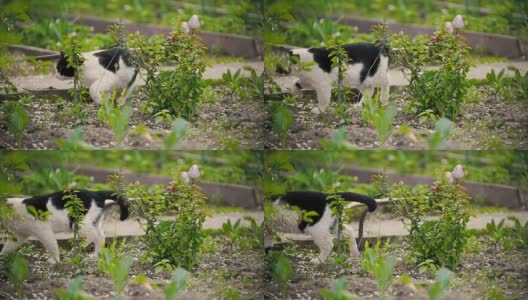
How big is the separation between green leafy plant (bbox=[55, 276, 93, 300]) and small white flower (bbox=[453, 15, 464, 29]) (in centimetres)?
233

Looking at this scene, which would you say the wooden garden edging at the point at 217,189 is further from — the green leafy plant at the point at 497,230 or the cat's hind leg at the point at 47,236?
the green leafy plant at the point at 497,230

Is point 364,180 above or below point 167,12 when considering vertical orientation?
below

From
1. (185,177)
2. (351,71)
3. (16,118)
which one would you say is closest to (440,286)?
(351,71)

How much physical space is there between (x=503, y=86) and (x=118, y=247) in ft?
7.11

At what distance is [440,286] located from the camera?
14.9ft

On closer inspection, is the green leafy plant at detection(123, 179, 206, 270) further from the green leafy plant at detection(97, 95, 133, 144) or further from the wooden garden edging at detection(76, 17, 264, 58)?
the wooden garden edging at detection(76, 17, 264, 58)

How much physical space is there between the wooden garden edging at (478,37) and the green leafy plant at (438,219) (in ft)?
2.39

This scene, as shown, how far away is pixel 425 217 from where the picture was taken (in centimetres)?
466

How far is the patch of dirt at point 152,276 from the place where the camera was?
15.0ft

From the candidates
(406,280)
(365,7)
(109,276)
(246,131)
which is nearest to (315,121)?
(246,131)

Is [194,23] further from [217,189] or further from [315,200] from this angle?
[315,200]

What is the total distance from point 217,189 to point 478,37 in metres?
1.58

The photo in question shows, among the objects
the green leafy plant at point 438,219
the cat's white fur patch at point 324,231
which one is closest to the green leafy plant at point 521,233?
the green leafy plant at point 438,219

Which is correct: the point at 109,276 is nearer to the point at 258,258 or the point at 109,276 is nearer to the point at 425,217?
the point at 258,258
